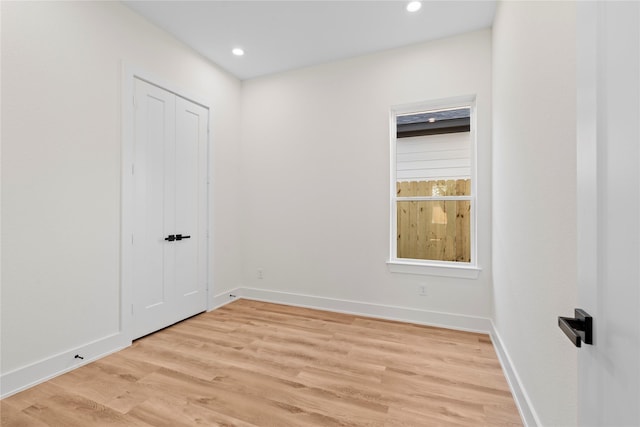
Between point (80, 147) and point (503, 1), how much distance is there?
142 inches

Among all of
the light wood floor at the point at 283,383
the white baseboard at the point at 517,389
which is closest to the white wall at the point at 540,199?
the white baseboard at the point at 517,389

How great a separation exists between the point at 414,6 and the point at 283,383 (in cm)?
334

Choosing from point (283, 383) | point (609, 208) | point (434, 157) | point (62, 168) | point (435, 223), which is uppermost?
point (434, 157)

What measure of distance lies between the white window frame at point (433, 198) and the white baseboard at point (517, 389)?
727mm

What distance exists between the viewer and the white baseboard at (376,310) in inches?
119

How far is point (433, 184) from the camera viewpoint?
337 cm

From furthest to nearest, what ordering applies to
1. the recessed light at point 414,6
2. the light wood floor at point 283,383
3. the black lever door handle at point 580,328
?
1. the recessed light at point 414,6
2. the light wood floor at point 283,383
3. the black lever door handle at point 580,328

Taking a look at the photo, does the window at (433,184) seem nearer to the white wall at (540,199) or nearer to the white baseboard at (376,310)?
the white baseboard at (376,310)

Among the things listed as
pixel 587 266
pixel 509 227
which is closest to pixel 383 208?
pixel 509 227

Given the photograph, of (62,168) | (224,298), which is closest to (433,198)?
(224,298)

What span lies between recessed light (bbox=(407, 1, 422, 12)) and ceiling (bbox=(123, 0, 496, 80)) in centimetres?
5

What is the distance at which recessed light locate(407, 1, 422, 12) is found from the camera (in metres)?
2.61

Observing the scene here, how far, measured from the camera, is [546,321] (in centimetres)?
139

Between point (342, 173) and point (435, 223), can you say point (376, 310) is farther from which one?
point (342, 173)
